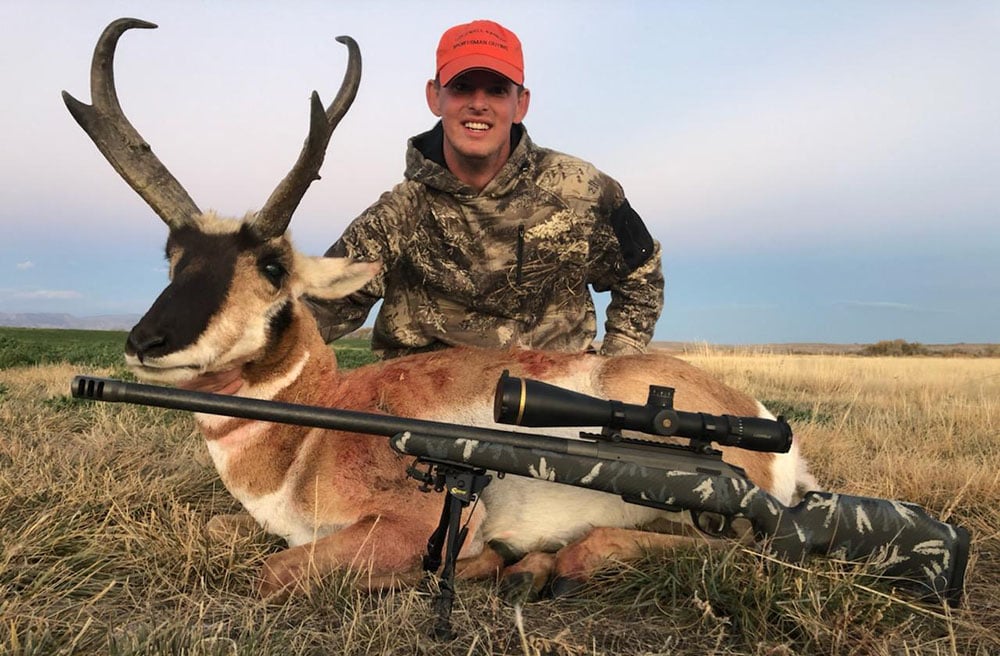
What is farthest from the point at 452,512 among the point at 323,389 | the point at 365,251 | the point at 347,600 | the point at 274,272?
the point at 365,251

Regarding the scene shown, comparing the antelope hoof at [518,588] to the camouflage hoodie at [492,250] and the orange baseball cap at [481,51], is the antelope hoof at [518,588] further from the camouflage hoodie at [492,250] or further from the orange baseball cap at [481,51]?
the orange baseball cap at [481,51]

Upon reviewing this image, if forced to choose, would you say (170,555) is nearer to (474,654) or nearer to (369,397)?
(369,397)

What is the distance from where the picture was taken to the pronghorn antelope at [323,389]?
139 inches

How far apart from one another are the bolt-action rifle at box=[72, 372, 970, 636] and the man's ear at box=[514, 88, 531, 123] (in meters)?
4.41

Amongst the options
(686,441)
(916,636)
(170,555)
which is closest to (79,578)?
(170,555)

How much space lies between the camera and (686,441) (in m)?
4.12

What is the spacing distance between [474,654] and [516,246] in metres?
4.52

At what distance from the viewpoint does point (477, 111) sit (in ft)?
20.2

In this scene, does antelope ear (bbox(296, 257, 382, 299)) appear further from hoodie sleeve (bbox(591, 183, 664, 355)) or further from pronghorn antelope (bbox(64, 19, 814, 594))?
hoodie sleeve (bbox(591, 183, 664, 355))

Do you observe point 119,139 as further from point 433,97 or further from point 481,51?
point 433,97

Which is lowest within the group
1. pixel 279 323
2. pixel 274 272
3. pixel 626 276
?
pixel 279 323

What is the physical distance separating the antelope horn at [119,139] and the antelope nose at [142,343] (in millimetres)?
1072

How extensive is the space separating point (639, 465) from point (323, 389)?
2263 millimetres

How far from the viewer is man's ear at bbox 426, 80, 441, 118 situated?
666 centimetres
